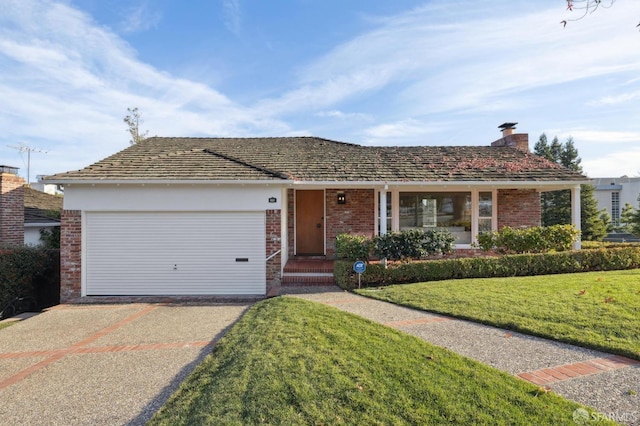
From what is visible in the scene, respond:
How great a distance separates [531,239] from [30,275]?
14.7 metres

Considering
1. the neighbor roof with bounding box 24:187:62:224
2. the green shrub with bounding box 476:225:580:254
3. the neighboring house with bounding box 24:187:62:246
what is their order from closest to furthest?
the green shrub with bounding box 476:225:580:254 → the neighboring house with bounding box 24:187:62:246 → the neighbor roof with bounding box 24:187:62:224

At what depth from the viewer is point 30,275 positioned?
9.38m

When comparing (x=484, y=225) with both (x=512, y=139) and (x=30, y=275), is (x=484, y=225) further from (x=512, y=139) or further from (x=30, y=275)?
(x=30, y=275)

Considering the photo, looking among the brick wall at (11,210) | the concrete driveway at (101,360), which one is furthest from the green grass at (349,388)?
the brick wall at (11,210)

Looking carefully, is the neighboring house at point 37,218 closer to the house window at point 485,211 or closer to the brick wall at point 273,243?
the brick wall at point 273,243

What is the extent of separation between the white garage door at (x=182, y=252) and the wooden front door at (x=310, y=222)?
295 cm

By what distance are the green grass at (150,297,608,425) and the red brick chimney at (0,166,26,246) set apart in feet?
35.7

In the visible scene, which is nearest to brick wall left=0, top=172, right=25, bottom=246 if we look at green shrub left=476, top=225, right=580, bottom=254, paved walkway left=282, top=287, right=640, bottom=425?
paved walkway left=282, top=287, right=640, bottom=425

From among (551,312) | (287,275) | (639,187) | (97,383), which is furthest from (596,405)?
(639,187)

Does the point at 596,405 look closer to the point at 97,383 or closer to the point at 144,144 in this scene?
the point at 97,383

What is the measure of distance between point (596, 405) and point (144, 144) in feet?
50.6

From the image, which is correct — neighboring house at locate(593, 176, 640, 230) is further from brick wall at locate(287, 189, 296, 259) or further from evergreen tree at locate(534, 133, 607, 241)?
brick wall at locate(287, 189, 296, 259)

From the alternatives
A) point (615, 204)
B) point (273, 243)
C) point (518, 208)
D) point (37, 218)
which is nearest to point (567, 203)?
point (615, 204)

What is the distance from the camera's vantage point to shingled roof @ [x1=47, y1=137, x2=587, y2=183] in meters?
9.59
